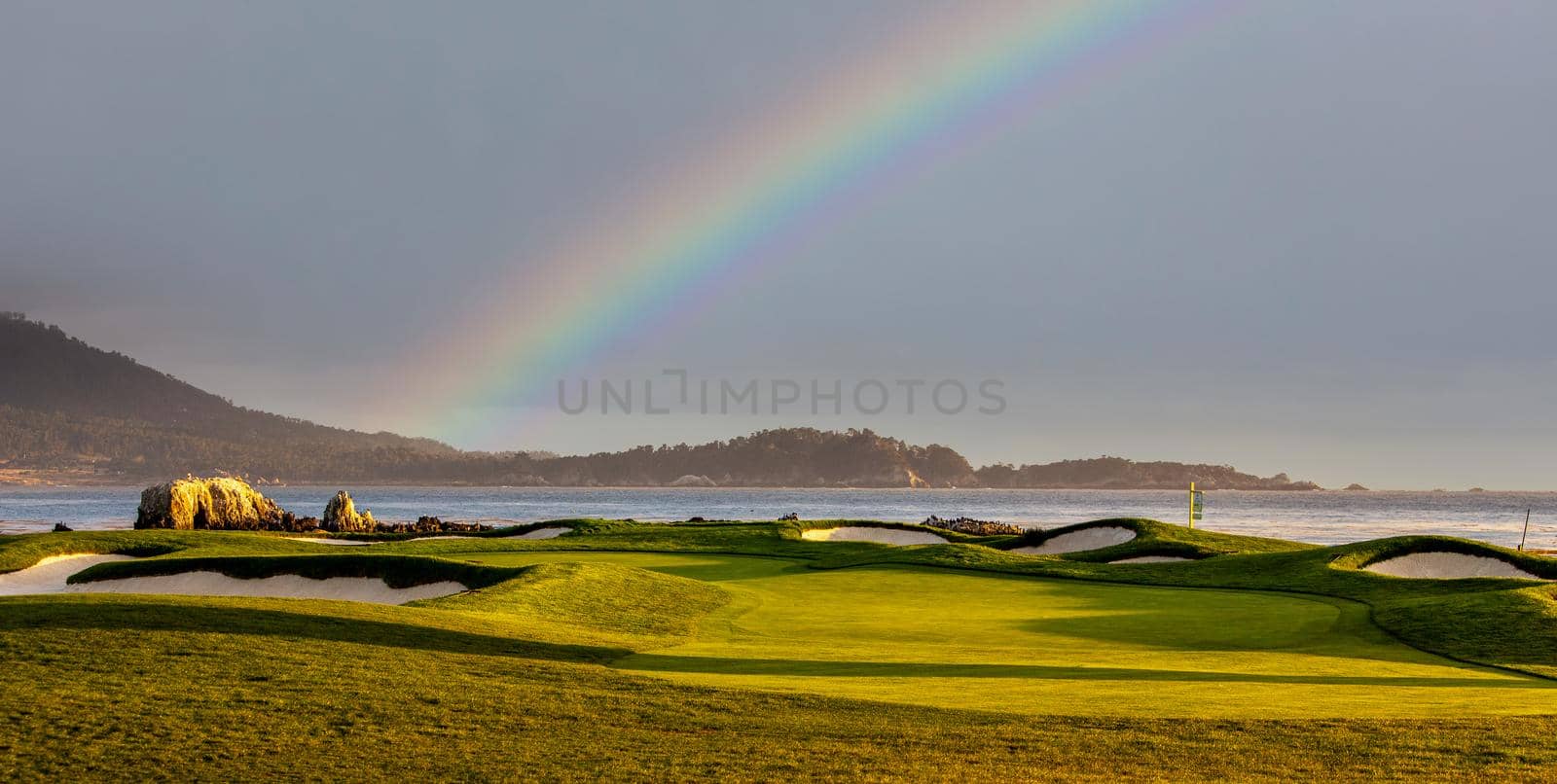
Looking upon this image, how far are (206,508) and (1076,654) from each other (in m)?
47.4

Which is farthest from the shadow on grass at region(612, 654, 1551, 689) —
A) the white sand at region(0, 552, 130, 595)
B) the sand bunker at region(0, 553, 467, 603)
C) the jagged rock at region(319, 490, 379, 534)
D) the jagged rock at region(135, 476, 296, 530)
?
the jagged rock at region(319, 490, 379, 534)

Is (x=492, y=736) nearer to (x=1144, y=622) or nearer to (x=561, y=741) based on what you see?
(x=561, y=741)

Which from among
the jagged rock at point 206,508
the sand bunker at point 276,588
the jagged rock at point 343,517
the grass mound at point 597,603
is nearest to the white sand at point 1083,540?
the grass mound at point 597,603

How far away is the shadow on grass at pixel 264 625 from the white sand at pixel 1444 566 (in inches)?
881

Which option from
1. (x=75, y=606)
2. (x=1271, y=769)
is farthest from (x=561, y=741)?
(x=75, y=606)

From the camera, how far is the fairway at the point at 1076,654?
1144 cm

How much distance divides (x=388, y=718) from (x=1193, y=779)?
585cm

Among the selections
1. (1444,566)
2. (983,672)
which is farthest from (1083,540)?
(983,672)

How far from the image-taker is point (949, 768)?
8.23 m

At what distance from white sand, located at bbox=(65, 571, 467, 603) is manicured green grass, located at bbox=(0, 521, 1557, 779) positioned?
28 cm

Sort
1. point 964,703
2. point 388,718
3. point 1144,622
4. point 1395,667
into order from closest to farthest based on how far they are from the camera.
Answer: point 388,718 → point 964,703 → point 1395,667 → point 1144,622

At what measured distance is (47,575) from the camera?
26938 mm

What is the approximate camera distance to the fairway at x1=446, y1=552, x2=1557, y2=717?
11.4 metres

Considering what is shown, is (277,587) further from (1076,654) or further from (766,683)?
(1076,654)
